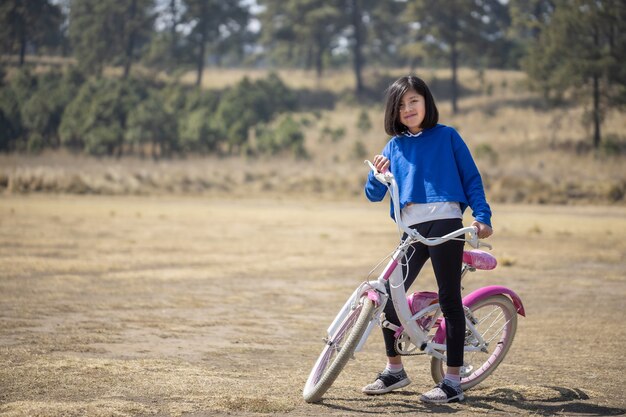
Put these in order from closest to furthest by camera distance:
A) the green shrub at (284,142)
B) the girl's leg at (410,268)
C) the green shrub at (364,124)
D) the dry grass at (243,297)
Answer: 1. the girl's leg at (410,268)
2. the dry grass at (243,297)
3. the green shrub at (284,142)
4. the green shrub at (364,124)

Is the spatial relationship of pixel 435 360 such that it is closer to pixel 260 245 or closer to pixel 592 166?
pixel 260 245

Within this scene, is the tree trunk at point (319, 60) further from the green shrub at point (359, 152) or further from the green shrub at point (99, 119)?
the green shrub at point (359, 152)

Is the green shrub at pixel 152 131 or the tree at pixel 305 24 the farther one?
the tree at pixel 305 24

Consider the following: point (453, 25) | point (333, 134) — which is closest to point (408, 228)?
point (333, 134)

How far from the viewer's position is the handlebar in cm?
528

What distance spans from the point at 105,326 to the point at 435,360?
390cm

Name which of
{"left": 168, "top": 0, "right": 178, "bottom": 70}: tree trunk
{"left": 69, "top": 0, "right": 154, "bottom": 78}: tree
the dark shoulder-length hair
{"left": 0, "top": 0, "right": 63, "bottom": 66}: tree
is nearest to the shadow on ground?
the dark shoulder-length hair

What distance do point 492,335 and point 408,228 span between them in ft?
4.61

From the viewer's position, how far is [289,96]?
63.8 m

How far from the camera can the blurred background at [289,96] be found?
36312 millimetres

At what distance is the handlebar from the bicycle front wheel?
48 centimetres

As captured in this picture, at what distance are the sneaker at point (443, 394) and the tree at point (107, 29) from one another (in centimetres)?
6599

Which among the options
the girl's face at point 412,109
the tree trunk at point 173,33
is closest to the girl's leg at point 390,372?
the girl's face at point 412,109

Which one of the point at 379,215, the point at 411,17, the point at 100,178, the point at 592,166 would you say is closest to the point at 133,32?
the point at 411,17
